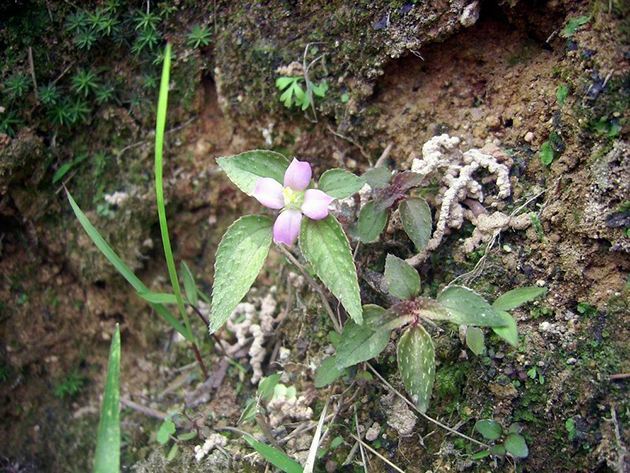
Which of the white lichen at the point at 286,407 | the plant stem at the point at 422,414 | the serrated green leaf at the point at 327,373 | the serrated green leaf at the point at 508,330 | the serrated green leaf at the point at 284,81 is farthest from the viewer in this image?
the serrated green leaf at the point at 284,81

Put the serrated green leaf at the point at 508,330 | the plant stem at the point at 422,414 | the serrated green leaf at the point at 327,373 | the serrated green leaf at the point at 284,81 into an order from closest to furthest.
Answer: the serrated green leaf at the point at 508,330 → the plant stem at the point at 422,414 → the serrated green leaf at the point at 327,373 → the serrated green leaf at the point at 284,81

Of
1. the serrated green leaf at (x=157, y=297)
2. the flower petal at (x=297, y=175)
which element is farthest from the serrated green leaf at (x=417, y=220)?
the serrated green leaf at (x=157, y=297)

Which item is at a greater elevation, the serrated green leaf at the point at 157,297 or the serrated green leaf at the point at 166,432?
the serrated green leaf at the point at 157,297

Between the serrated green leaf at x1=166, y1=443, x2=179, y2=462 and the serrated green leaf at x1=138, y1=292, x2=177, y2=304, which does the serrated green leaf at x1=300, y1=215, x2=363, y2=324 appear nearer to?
the serrated green leaf at x1=138, y1=292, x2=177, y2=304

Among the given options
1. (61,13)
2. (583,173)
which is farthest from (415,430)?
(61,13)

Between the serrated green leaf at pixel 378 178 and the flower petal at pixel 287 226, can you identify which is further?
the serrated green leaf at pixel 378 178

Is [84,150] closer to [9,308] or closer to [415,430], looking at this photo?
[9,308]

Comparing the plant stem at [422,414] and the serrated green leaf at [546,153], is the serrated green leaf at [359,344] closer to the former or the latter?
the plant stem at [422,414]
